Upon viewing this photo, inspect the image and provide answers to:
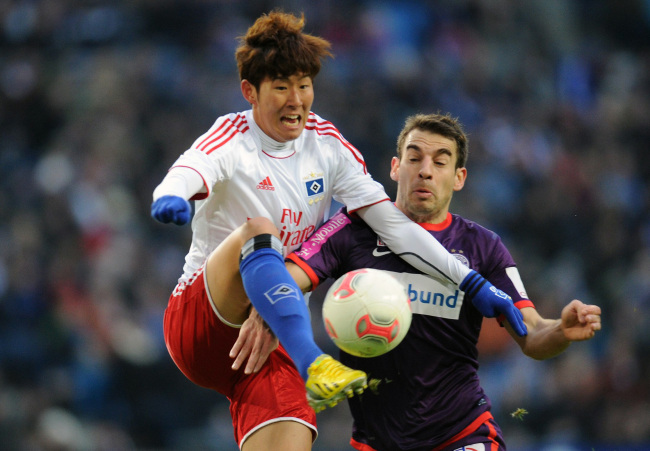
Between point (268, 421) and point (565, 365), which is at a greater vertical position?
point (565, 365)

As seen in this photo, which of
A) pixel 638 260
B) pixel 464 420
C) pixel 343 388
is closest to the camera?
pixel 343 388

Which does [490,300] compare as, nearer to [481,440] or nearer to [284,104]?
[481,440]

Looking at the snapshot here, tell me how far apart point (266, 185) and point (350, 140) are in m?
5.79

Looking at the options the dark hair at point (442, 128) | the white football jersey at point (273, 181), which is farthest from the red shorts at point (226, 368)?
the dark hair at point (442, 128)

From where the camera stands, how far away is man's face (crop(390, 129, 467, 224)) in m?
4.14

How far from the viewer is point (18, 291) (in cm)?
862

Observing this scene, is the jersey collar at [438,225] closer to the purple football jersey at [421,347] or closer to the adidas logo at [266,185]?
the purple football jersey at [421,347]

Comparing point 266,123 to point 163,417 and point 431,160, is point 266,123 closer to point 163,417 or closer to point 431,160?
point 431,160

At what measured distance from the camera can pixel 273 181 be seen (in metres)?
3.99

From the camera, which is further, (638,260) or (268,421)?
(638,260)

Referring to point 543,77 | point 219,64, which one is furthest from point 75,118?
point 543,77

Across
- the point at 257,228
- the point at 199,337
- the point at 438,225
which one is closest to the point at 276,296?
the point at 257,228

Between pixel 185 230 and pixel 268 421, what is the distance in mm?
5384

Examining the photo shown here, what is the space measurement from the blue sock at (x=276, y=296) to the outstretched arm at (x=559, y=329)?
1.18m
